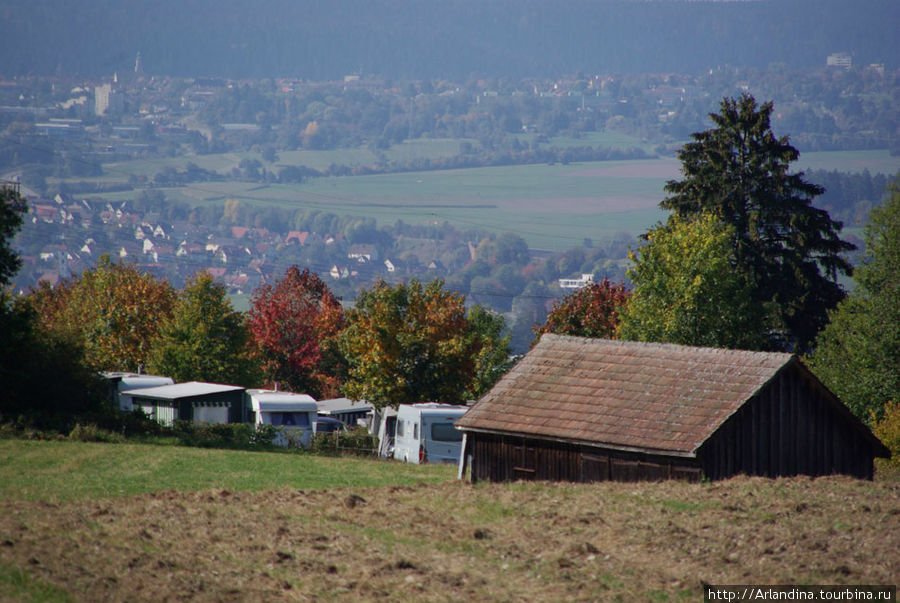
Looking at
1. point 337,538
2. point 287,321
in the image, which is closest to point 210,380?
point 287,321

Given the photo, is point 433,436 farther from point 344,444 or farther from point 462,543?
point 462,543

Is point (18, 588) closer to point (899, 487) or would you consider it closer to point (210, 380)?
point (899, 487)

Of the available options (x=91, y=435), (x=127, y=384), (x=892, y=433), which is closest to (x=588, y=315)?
(x=892, y=433)

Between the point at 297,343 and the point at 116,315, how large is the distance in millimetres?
14339

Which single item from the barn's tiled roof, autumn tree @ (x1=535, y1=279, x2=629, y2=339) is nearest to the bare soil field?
the barn's tiled roof

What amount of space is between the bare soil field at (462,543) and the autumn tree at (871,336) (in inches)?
1012

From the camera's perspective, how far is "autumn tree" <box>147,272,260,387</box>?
67.7m

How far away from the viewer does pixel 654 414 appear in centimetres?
2778

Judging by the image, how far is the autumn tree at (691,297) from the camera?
167ft

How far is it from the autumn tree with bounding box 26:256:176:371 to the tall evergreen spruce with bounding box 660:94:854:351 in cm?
3745

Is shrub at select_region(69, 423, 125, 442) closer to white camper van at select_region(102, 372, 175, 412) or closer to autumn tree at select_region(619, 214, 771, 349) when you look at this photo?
white camper van at select_region(102, 372, 175, 412)

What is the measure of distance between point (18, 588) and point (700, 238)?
4366 centimetres

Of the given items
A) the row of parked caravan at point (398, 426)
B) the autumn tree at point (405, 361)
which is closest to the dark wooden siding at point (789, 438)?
the row of parked caravan at point (398, 426)

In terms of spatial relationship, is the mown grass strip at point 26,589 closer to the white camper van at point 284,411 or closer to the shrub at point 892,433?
the white camper van at point 284,411
